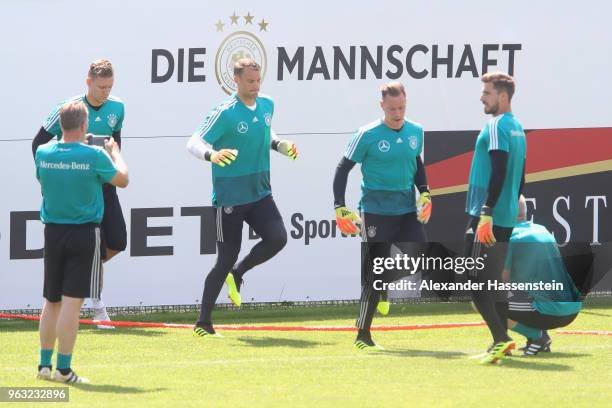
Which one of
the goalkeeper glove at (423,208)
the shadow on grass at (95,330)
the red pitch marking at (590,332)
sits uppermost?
the goalkeeper glove at (423,208)

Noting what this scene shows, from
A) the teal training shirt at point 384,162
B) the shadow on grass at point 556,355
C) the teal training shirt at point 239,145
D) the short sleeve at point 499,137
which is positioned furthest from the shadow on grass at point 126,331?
the short sleeve at point 499,137

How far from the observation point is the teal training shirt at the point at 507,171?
9.06m

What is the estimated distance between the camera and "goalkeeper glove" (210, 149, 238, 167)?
10.2 m

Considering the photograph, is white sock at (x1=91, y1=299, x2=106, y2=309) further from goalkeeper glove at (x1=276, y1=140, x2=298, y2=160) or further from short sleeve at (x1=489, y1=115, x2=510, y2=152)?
short sleeve at (x1=489, y1=115, x2=510, y2=152)

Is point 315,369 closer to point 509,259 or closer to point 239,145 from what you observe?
point 509,259

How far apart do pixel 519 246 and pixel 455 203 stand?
3.34m

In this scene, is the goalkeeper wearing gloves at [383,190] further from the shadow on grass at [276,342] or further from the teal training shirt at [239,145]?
the teal training shirt at [239,145]

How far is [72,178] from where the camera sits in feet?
27.2

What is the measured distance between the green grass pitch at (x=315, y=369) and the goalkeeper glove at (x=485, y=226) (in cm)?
85

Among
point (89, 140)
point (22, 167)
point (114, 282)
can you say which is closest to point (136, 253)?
point (114, 282)

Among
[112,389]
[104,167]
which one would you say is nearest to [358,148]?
[104,167]

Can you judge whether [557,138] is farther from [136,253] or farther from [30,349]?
[30,349]

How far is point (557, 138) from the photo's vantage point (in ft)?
42.8

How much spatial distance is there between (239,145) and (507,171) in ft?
8.22
